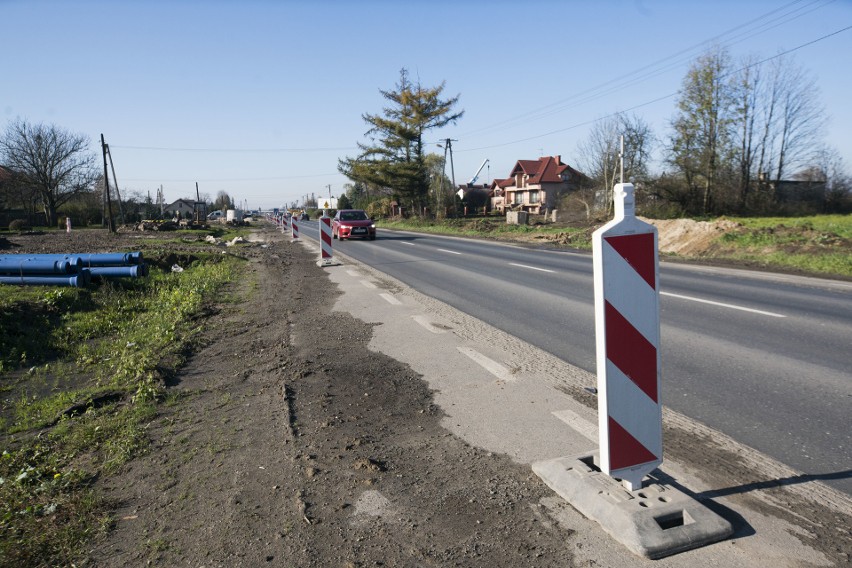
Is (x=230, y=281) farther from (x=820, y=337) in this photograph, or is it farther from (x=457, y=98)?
(x=457, y=98)

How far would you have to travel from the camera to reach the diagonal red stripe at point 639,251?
2.81 metres

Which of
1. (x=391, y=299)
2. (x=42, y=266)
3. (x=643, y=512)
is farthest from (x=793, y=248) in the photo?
(x=42, y=266)

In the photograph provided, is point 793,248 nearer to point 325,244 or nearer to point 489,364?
point 325,244

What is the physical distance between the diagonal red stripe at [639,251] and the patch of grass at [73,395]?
300cm

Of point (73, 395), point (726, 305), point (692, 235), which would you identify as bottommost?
point (726, 305)

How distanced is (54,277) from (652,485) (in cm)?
1234

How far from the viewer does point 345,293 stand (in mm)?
11312

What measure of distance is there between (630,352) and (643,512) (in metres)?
0.79

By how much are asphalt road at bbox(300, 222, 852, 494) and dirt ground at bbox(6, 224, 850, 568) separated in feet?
2.50

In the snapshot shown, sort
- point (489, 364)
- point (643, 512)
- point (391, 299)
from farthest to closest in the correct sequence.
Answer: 1. point (391, 299)
2. point (489, 364)
3. point (643, 512)

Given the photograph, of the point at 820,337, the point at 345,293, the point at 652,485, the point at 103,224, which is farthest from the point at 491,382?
the point at 103,224

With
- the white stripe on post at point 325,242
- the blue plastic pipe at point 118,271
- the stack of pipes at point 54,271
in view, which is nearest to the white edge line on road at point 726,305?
the white stripe on post at point 325,242

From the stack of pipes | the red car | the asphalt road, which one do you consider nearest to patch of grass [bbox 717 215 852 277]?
the asphalt road

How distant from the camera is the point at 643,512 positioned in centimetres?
285
